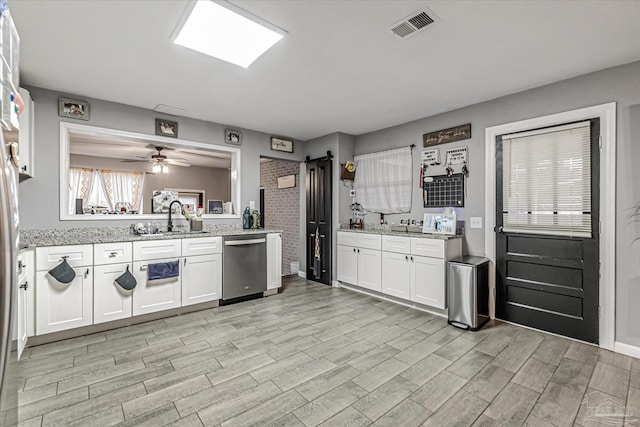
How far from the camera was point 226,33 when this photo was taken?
2145 mm

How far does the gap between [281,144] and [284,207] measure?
A: 152 cm

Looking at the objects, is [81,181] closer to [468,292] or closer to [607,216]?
[468,292]

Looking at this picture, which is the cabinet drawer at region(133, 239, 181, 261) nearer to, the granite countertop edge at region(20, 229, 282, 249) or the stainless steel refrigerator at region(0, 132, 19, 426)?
the granite countertop edge at region(20, 229, 282, 249)

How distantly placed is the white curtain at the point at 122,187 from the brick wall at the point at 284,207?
10.8ft

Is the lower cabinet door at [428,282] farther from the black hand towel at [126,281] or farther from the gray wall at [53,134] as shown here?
the gray wall at [53,134]

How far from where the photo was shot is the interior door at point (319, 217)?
5.00m

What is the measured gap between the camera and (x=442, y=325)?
326 centimetres

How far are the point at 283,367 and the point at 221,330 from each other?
1.03m

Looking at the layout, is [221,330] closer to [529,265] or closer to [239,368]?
[239,368]

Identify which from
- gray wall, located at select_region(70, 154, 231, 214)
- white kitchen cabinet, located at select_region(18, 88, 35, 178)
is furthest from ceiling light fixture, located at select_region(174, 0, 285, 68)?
gray wall, located at select_region(70, 154, 231, 214)

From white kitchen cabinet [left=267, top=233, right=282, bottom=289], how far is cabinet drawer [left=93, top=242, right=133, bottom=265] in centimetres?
176

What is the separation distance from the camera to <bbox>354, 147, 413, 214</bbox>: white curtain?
4352mm

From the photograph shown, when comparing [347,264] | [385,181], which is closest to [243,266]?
[347,264]

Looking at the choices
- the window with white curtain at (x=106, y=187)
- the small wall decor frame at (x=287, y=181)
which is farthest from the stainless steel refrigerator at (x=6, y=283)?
the window with white curtain at (x=106, y=187)
